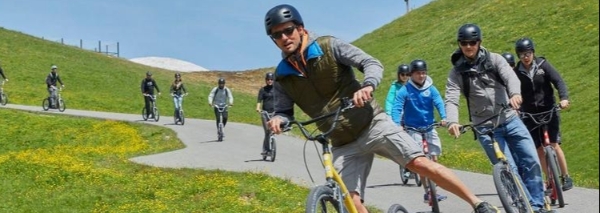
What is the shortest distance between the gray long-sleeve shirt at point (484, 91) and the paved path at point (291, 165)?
156 centimetres

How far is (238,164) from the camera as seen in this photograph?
18625mm

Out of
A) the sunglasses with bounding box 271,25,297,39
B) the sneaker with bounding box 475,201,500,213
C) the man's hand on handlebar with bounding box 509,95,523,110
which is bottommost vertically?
the sneaker with bounding box 475,201,500,213

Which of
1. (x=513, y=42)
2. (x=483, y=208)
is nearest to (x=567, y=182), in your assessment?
(x=483, y=208)

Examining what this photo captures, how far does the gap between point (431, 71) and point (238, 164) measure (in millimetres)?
31341

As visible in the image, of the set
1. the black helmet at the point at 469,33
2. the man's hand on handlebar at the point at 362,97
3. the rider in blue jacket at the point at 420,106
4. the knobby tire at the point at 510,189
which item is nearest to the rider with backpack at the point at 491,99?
the black helmet at the point at 469,33

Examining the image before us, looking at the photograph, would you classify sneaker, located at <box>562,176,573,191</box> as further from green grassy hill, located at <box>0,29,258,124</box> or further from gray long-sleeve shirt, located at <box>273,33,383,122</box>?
green grassy hill, located at <box>0,29,258,124</box>

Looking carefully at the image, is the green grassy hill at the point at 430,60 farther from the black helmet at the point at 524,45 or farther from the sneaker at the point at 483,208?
the sneaker at the point at 483,208

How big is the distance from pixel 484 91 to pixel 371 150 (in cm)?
210

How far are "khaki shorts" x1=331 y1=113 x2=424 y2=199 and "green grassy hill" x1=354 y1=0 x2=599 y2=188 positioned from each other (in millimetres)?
7642

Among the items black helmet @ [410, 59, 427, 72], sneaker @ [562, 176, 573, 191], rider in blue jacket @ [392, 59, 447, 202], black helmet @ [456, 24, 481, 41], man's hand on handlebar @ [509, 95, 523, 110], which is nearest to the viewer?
man's hand on handlebar @ [509, 95, 523, 110]

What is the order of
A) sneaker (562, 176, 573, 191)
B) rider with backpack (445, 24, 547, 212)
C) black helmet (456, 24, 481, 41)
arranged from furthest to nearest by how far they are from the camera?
sneaker (562, 176, 573, 191) → rider with backpack (445, 24, 547, 212) → black helmet (456, 24, 481, 41)

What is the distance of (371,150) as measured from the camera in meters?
6.66

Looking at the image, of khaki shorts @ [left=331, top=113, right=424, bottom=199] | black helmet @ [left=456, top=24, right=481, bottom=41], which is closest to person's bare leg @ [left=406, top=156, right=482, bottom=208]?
khaki shorts @ [left=331, top=113, right=424, bottom=199]

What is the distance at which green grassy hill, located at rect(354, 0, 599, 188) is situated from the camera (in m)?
Answer: 23.1
